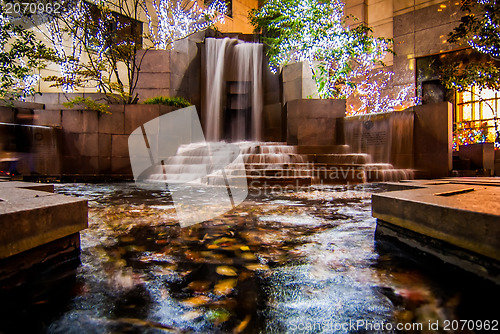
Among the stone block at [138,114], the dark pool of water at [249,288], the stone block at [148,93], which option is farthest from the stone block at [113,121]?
the dark pool of water at [249,288]

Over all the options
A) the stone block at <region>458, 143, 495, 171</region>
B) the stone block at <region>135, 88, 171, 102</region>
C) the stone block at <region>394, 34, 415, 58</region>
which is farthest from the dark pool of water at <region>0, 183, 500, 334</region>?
the stone block at <region>394, 34, 415, 58</region>

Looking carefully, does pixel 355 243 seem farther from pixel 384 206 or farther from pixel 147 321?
pixel 147 321

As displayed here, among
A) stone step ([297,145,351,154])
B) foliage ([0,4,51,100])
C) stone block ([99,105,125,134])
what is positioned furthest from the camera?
stone block ([99,105,125,134])

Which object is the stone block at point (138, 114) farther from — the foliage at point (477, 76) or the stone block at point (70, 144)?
the foliage at point (477, 76)

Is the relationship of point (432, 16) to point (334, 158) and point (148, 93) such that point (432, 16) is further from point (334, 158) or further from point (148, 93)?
point (148, 93)

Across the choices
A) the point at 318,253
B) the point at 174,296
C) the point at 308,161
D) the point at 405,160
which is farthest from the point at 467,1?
the point at 174,296

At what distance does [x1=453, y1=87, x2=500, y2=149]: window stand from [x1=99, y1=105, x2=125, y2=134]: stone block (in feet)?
47.2

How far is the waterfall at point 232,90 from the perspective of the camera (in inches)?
624

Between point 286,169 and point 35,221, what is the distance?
20.8 feet

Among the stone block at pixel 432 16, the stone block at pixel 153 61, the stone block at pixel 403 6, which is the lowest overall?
the stone block at pixel 153 61

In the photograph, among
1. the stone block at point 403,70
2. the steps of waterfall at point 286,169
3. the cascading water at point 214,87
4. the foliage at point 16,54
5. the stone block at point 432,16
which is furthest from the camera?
the stone block at point 403,70

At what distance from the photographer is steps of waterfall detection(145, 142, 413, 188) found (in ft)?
22.9

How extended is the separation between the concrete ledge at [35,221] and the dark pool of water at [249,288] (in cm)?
29

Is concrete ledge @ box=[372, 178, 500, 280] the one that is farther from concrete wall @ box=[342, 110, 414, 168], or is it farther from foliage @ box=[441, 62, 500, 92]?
foliage @ box=[441, 62, 500, 92]
